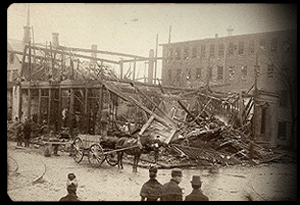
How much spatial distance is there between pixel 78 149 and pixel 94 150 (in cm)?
32

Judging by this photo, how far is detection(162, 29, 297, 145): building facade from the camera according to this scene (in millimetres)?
5715

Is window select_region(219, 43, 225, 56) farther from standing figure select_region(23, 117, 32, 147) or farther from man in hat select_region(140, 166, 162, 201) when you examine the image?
standing figure select_region(23, 117, 32, 147)

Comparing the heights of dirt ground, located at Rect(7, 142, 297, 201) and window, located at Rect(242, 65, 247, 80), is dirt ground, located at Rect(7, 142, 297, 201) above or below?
below

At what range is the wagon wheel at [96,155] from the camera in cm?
597

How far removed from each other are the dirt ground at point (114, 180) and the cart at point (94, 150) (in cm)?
14

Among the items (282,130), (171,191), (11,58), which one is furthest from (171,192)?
(11,58)

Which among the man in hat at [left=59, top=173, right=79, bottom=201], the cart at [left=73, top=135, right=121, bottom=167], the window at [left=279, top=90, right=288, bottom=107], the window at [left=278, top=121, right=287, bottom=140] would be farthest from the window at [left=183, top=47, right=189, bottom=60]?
the man in hat at [left=59, top=173, right=79, bottom=201]

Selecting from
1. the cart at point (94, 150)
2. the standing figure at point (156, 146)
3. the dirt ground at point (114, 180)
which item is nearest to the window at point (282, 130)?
the dirt ground at point (114, 180)

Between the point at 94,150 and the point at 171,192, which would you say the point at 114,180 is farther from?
the point at 171,192

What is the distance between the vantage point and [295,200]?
5.62m

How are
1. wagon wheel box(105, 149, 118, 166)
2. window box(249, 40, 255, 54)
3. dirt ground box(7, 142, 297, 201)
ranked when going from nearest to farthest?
dirt ground box(7, 142, 297, 201) < window box(249, 40, 255, 54) < wagon wheel box(105, 149, 118, 166)

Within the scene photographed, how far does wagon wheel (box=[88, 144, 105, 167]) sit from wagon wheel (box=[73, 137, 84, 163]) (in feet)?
0.63

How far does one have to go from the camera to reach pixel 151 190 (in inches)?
193

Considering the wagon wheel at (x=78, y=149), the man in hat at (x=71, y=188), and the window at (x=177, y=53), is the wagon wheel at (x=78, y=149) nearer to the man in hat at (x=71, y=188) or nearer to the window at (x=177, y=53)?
the man in hat at (x=71, y=188)
